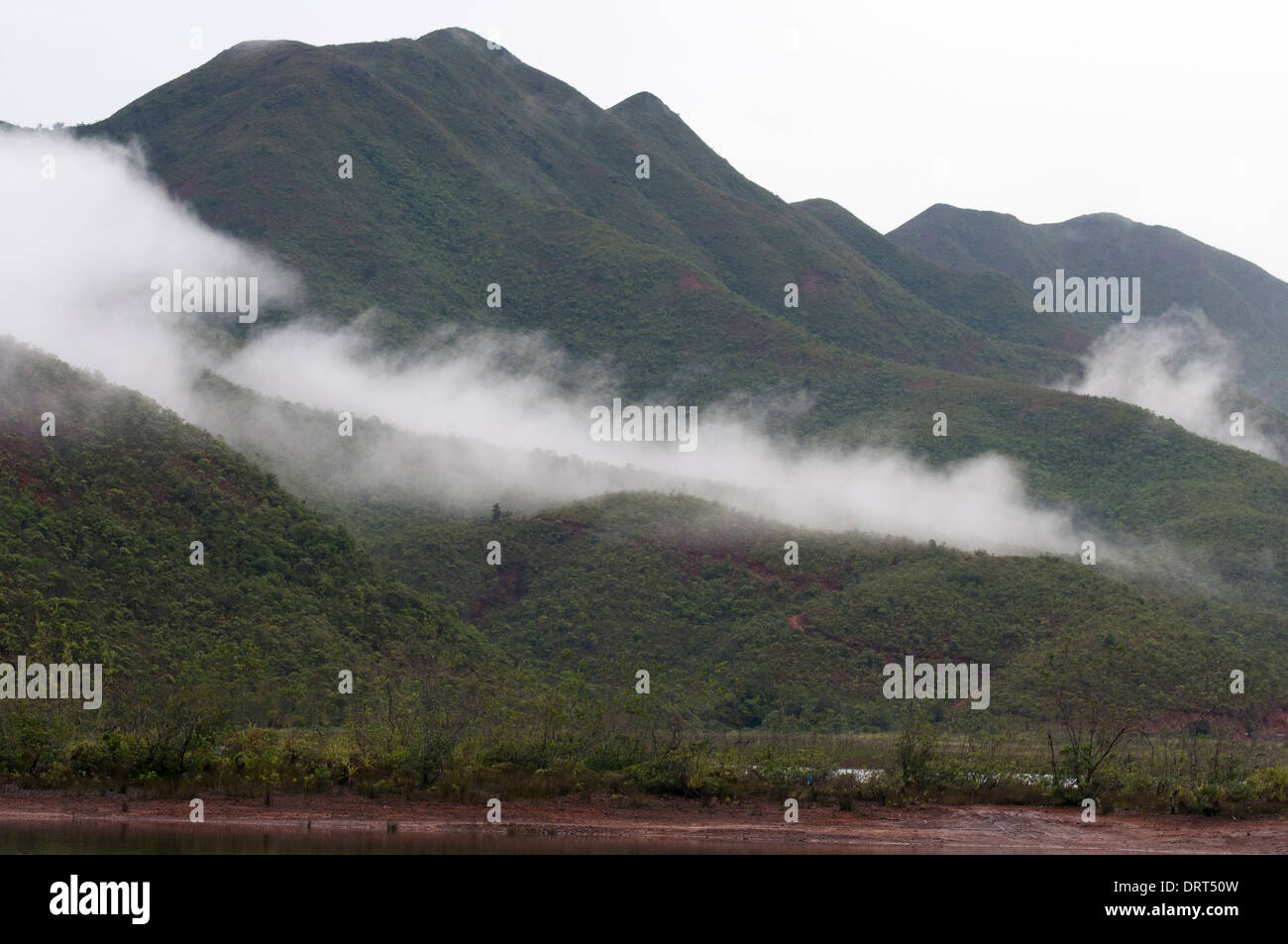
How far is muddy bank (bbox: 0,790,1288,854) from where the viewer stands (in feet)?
100

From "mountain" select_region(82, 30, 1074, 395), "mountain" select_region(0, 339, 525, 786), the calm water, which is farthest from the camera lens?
"mountain" select_region(82, 30, 1074, 395)

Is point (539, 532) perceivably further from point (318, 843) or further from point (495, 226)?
point (495, 226)

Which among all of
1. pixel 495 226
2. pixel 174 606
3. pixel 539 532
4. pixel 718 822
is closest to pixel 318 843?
pixel 718 822

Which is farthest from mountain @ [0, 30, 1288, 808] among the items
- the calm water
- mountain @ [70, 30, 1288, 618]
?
the calm water

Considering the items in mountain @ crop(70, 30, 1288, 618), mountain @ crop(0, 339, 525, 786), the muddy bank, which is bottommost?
the muddy bank

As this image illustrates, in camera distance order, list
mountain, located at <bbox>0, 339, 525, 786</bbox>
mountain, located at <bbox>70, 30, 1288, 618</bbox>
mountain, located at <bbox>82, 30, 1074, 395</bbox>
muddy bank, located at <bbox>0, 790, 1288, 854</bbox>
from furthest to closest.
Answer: mountain, located at <bbox>82, 30, 1074, 395</bbox>
mountain, located at <bbox>70, 30, 1288, 618</bbox>
mountain, located at <bbox>0, 339, 525, 786</bbox>
muddy bank, located at <bbox>0, 790, 1288, 854</bbox>

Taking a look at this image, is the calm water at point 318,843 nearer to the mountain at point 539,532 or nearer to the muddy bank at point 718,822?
the muddy bank at point 718,822

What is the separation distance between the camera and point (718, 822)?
3259 cm

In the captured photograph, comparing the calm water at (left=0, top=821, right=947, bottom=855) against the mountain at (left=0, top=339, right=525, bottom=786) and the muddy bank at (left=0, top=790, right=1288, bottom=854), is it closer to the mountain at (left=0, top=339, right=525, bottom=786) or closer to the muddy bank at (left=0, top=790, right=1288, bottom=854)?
the muddy bank at (left=0, top=790, right=1288, bottom=854)

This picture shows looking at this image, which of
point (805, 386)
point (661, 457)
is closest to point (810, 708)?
point (661, 457)

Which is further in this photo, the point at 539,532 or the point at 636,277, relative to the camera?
the point at 636,277

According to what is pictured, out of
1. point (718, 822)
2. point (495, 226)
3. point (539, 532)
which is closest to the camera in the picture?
point (718, 822)

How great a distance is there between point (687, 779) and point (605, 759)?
3193 millimetres

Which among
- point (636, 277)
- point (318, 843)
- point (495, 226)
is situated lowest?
point (318, 843)
